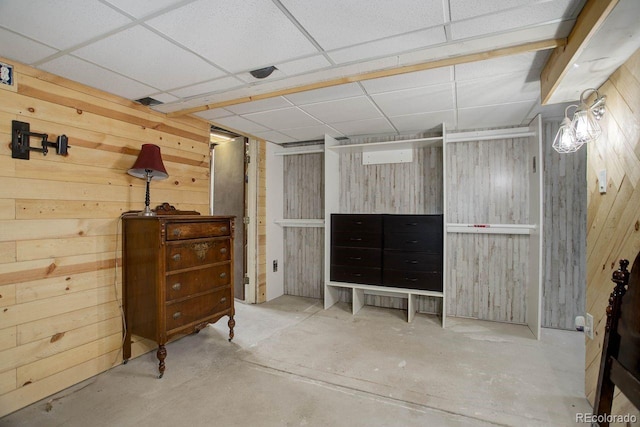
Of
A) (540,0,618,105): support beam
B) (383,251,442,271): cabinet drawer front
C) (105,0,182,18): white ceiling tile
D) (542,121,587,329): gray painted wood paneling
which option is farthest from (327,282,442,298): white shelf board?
(105,0,182,18): white ceiling tile

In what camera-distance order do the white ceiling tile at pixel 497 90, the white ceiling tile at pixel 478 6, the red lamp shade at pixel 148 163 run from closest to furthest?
the white ceiling tile at pixel 478 6
the white ceiling tile at pixel 497 90
the red lamp shade at pixel 148 163

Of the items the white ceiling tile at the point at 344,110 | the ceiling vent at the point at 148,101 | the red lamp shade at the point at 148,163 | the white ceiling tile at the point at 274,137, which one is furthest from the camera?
the white ceiling tile at the point at 274,137

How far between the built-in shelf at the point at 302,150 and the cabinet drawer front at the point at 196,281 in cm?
200

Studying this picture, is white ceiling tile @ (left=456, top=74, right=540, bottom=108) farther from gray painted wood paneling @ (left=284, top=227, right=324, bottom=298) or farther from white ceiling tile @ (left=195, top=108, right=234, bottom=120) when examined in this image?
gray painted wood paneling @ (left=284, top=227, right=324, bottom=298)

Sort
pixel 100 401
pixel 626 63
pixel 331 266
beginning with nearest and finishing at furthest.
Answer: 1. pixel 626 63
2. pixel 100 401
3. pixel 331 266

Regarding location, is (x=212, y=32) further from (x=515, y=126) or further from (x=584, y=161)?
(x=584, y=161)

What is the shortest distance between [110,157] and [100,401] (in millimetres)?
1738

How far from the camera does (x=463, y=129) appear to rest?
3361mm

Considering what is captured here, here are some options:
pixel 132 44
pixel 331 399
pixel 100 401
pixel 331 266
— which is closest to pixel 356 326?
pixel 331 266

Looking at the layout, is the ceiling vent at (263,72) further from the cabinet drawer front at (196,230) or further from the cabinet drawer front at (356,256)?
the cabinet drawer front at (356,256)

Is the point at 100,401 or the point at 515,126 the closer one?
the point at 100,401

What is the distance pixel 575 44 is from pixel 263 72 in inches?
69.1

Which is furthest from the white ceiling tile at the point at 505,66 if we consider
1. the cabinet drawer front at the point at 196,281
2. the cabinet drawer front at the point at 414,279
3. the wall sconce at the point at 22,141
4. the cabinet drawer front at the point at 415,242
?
the wall sconce at the point at 22,141

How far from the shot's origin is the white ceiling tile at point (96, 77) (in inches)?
74.4
